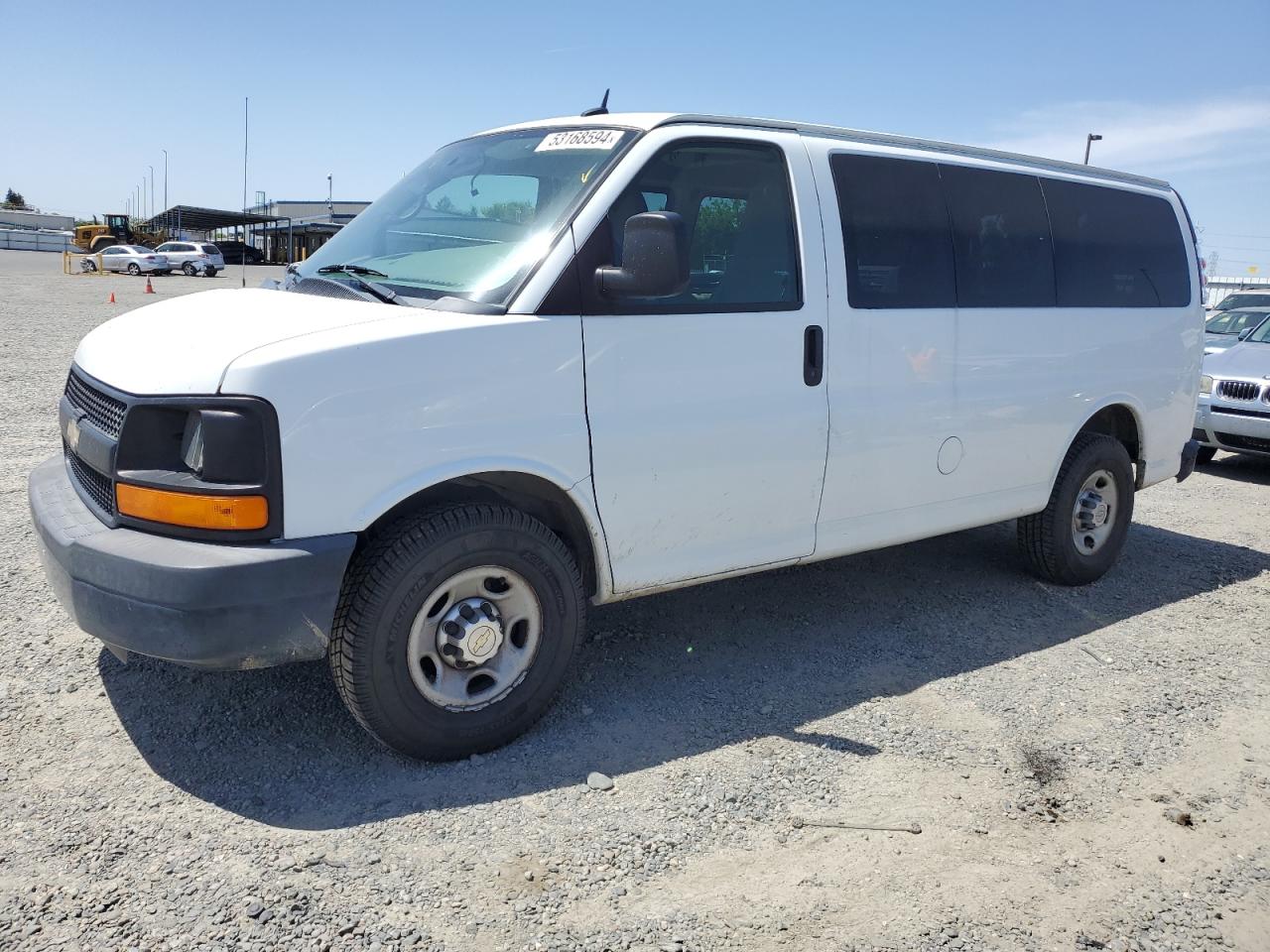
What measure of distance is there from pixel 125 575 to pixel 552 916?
1566mm

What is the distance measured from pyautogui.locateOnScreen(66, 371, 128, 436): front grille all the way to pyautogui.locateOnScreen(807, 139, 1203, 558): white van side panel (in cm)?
258

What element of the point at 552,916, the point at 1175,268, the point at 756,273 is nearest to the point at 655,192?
the point at 756,273

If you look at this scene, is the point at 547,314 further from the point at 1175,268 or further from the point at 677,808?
the point at 1175,268

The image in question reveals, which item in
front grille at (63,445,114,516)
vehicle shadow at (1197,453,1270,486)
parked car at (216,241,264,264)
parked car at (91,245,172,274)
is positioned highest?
parked car at (216,241,264,264)

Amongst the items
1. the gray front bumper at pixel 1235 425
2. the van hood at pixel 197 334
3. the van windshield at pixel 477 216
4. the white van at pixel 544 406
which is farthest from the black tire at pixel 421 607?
the gray front bumper at pixel 1235 425

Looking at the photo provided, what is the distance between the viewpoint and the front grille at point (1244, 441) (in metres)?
9.41

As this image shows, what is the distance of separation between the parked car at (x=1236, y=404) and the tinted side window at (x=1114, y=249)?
13.1ft

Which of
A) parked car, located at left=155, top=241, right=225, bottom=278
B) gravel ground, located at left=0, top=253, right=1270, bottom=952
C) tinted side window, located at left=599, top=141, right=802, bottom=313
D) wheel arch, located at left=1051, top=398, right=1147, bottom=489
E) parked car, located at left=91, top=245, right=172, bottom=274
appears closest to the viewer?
gravel ground, located at left=0, top=253, right=1270, bottom=952

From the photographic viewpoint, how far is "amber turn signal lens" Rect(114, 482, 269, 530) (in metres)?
2.92

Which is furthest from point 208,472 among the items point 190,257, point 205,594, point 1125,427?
point 190,257

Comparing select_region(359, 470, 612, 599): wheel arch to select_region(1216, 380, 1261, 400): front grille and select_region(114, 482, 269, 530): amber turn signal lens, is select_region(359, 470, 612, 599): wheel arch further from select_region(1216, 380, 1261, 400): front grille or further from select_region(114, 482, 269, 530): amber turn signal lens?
select_region(1216, 380, 1261, 400): front grille

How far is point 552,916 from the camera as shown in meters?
2.72

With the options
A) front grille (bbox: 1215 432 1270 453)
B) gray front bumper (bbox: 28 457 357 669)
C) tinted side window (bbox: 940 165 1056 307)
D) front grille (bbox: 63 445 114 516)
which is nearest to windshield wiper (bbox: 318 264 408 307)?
gray front bumper (bbox: 28 457 357 669)

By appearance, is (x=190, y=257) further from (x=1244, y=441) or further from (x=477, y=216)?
(x=477, y=216)
